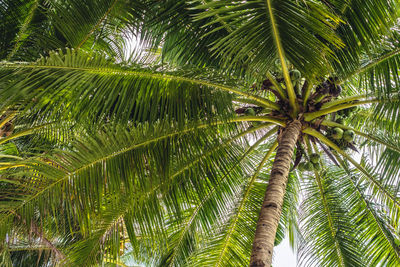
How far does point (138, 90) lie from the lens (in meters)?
4.04

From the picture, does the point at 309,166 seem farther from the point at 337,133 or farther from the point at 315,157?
the point at 337,133

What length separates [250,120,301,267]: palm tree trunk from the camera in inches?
138

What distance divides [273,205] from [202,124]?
111cm

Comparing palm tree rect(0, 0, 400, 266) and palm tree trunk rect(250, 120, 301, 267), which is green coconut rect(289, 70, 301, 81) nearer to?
palm tree rect(0, 0, 400, 266)

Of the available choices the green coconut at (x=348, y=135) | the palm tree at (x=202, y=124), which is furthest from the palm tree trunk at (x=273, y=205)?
the green coconut at (x=348, y=135)

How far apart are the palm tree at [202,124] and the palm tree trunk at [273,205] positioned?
0.5 inches

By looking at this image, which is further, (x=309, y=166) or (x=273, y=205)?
(x=309, y=166)

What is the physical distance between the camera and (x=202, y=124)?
4.47 meters

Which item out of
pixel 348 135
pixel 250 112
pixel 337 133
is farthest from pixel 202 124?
pixel 348 135

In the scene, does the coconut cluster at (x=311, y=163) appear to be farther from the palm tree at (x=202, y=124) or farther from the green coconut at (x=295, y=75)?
the green coconut at (x=295, y=75)

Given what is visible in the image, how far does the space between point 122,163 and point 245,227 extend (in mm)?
2125

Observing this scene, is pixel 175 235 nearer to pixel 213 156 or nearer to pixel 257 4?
pixel 213 156

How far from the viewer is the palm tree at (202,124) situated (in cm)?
365

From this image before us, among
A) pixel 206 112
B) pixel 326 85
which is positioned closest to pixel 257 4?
pixel 206 112
